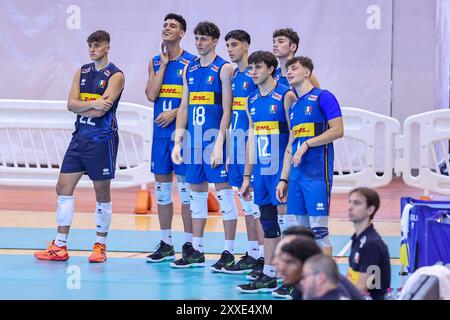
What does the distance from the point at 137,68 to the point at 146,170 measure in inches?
155

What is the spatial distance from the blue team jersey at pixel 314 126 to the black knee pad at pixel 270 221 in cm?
51

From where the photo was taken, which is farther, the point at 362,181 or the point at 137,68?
the point at 137,68

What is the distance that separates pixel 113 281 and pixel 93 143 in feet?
5.57

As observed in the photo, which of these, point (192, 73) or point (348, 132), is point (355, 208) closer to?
point (192, 73)

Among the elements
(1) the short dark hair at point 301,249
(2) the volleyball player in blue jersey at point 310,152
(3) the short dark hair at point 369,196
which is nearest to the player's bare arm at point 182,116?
(2) the volleyball player in blue jersey at point 310,152

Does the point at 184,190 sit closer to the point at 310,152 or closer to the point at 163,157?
the point at 163,157

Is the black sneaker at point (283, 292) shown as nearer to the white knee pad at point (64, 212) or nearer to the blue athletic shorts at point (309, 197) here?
the blue athletic shorts at point (309, 197)

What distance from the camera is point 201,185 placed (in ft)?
31.0

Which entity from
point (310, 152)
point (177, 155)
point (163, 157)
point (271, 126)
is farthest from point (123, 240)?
point (310, 152)

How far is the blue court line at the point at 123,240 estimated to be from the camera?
10.5 metres

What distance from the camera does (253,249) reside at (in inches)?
371

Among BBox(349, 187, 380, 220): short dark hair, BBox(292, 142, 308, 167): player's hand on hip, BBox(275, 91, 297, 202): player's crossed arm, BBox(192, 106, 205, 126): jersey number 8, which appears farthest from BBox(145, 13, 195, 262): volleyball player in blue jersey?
BBox(349, 187, 380, 220): short dark hair
